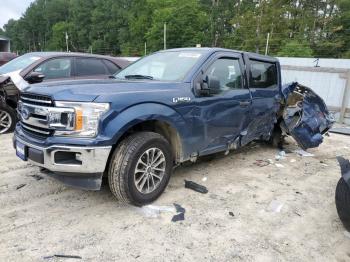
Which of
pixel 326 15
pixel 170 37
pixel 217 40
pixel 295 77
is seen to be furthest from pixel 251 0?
pixel 295 77

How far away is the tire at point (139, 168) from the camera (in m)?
3.43

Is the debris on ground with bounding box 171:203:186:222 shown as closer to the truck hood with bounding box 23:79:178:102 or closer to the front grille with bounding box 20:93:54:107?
the truck hood with bounding box 23:79:178:102

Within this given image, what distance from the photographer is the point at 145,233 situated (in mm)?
3213

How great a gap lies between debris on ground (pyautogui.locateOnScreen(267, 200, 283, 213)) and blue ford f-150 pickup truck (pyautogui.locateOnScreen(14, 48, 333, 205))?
1.07 metres

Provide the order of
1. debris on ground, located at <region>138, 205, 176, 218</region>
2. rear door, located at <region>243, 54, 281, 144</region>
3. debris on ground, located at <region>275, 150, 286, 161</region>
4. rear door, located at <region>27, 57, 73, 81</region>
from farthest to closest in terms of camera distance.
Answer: rear door, located at <region>27, 57, 73, 81</region> < debris on ground, located at <region>275, 150, 286, 161</region> < rear door, located at <region>243, 54, 281, 144</region> < debris on ground, located at <region>138, 205, 176, 218</region>

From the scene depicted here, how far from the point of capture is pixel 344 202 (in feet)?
11.1

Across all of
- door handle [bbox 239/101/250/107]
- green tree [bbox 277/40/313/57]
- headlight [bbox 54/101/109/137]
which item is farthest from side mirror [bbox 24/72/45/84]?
green tree [bbox 277/40/313/57]

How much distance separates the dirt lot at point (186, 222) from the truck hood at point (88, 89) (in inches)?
49.5

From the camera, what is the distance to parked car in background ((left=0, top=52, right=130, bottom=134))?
21.6 feet

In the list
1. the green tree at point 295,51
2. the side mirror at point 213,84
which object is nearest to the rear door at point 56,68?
the side mirror at point 213,84

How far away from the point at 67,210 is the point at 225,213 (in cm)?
174

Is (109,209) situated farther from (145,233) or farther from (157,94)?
(157,94)

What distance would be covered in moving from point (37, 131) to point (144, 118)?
1125 millimetres

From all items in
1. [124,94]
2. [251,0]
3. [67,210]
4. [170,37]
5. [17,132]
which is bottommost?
[67,210]
